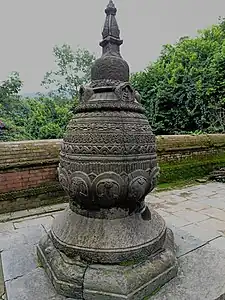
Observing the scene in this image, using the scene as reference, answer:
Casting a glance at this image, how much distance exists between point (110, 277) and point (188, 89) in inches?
372

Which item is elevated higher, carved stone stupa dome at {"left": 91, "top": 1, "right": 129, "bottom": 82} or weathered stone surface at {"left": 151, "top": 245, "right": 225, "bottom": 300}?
carved stone stupa dome at {"left": 91, "top": 1, "right": 129, "bottom": 82}

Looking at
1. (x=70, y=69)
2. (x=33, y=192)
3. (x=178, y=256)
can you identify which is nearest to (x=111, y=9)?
(x=178, y=256)

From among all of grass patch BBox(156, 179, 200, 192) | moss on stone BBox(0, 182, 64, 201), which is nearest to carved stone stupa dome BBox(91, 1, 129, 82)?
moss on stone BBox(0, 182, 64, 201)

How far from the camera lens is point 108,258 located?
1.78m

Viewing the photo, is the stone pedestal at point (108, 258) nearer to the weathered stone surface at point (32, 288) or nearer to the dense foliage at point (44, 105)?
the weathered stone surface at point (32, 288)

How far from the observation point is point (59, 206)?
4.20m

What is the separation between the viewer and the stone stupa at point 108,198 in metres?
1.72

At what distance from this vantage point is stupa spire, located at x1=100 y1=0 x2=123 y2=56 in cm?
209

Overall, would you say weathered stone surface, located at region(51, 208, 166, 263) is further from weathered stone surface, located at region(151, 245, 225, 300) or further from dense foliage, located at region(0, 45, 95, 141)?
dense foliage, located at region(0, 45, 95, 141)

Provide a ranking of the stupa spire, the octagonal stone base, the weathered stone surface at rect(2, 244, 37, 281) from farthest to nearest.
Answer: the stupa spire < the weathered stone surface at rect(2, 244, 37, 281) < the octagonal stone base

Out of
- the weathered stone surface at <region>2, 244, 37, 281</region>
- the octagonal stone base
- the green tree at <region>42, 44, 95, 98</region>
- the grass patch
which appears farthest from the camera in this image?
the green tree at <region>42, 44, 95, 98</region>

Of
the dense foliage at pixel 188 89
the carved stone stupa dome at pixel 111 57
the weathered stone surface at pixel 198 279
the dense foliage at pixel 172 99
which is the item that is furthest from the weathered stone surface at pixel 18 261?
the dense foliage at pixel 188 89

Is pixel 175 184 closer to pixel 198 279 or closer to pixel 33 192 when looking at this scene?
pixel 33 192

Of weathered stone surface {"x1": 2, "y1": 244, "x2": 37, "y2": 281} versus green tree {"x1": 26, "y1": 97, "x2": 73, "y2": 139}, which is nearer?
weathered stone surface {"x1": 2, "y1": 244, "x2": 37, "y2": 281}
